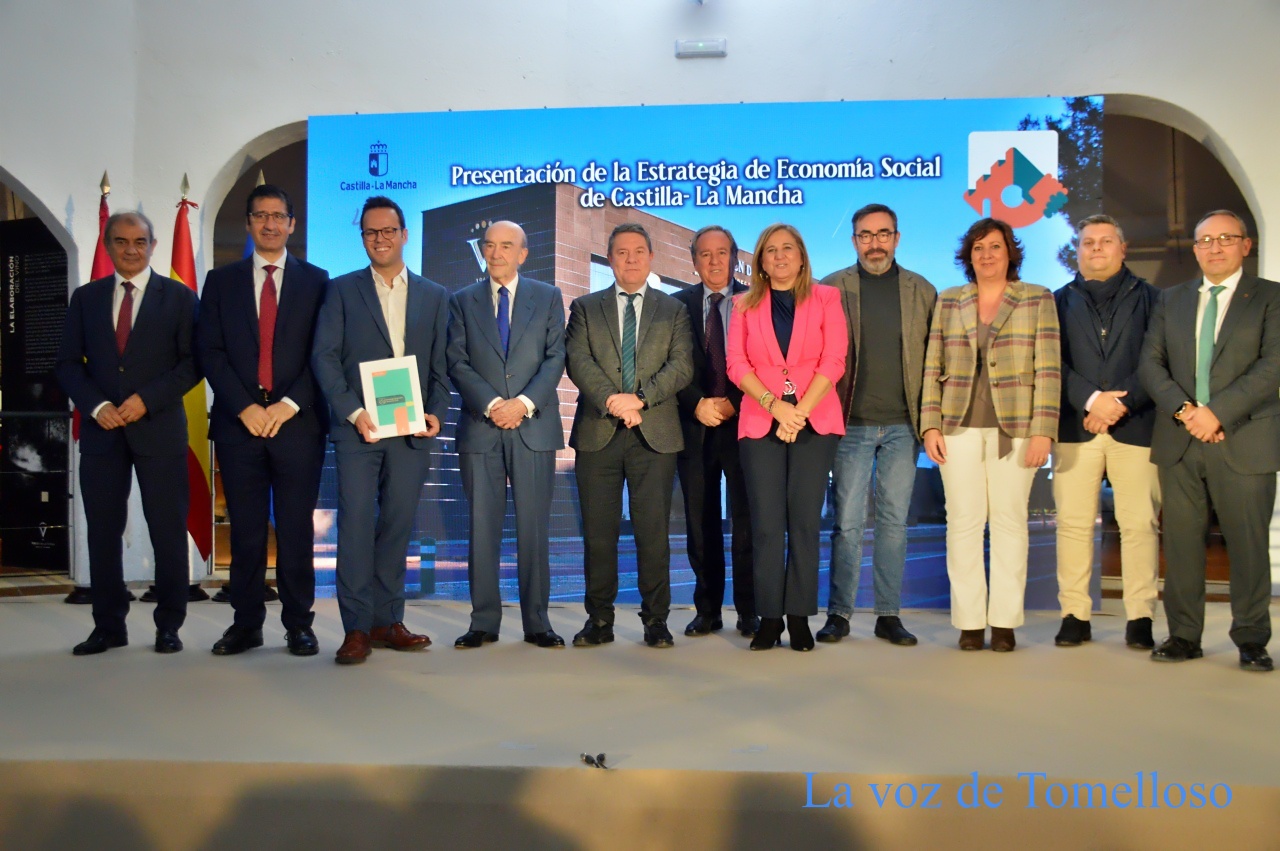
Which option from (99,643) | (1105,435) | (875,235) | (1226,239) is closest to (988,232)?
(875,235)

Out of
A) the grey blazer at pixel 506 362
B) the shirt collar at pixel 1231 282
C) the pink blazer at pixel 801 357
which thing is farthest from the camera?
the grey blazer at pixel 506 362

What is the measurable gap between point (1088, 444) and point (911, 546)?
1.30 m

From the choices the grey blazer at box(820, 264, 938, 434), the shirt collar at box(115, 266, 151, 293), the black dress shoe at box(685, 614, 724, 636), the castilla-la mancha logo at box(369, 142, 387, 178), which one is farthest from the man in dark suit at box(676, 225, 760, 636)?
the shirt collar at box(115, 266, 151, 293)

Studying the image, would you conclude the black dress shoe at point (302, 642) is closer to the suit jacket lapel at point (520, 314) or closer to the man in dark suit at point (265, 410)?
the man in dark suit at point (265, 410)

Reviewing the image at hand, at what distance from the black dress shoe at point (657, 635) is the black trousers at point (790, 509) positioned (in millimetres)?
402

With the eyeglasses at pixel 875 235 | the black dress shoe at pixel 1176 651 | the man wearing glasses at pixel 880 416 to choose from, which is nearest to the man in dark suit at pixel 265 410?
the man wearing glasses at pixel 880 416

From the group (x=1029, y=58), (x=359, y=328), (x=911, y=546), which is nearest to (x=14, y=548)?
(x=359, y=328)

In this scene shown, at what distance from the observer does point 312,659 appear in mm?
3713

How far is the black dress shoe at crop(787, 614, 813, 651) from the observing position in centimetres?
384

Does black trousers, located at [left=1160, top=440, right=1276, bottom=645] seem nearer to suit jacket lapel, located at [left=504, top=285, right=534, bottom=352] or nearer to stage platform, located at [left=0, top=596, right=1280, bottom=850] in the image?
stage platform, located at [left=0, top=596, right=1280, bottom=850]

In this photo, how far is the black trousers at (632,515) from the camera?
13.2ft

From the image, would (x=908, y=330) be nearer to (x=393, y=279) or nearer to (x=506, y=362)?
(x=506, y=362)

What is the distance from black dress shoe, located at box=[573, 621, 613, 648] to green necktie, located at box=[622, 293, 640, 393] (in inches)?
37.2

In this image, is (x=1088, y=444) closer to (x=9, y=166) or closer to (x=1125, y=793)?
(x=1125, y=793)
